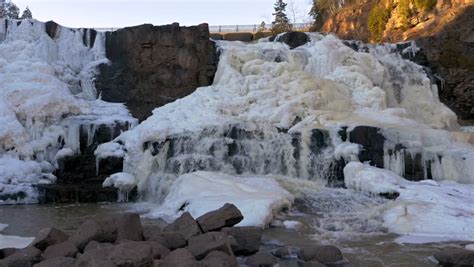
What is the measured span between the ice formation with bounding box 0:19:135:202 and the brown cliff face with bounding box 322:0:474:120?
13539mm

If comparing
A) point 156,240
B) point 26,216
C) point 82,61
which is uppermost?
point 82,61

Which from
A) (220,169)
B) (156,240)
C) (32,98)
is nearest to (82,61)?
(32,98)

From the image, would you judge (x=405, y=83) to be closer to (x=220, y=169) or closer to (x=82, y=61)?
(x=220, y=169)

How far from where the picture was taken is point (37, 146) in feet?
55.2

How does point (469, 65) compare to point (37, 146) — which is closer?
point (37, 146)

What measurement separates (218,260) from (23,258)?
109 inches

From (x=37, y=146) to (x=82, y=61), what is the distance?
19.6 ft

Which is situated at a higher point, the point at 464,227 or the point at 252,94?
the point at 252,94

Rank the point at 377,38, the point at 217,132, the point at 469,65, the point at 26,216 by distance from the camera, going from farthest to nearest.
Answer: the point at 377,38
the point at 469,65
the point at 217,132
the point at 26,216

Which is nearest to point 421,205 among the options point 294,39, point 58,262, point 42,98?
point 58,262

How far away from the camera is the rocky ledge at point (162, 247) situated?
7145mm

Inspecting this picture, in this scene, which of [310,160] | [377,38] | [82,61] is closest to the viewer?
[310,160]

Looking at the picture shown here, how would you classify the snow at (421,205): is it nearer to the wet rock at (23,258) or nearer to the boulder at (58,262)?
the boulder at (58,262)

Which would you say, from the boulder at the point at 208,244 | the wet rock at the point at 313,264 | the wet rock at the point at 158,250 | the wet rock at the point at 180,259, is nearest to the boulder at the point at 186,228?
the boulder at the point at 208,244
